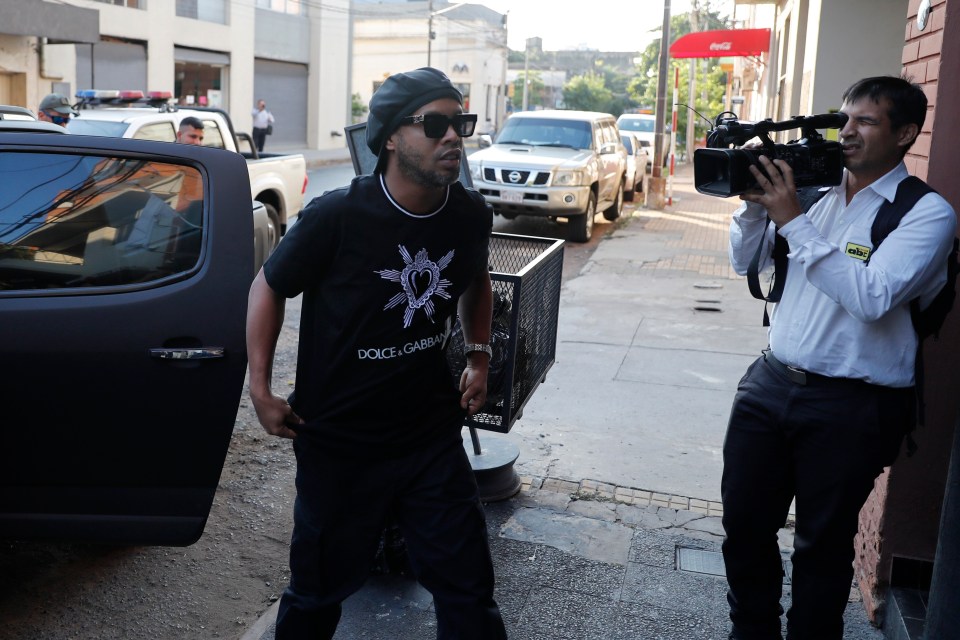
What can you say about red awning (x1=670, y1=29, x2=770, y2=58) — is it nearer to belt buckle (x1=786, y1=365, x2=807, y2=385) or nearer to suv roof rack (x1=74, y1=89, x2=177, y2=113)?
suv roof rack (x1=74, y1=89, x2=177, y2=113)

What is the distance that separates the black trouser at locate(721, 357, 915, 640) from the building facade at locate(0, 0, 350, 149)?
18.3 metres

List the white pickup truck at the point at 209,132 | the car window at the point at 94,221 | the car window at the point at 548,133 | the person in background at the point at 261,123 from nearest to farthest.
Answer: the car window at the point at 94,221 → the white pickup truck at the point at 209,132 → the car window at the point at 548,133 → the person in background at the point at 261,123

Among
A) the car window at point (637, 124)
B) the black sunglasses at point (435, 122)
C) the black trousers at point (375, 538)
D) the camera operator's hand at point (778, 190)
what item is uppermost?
the car window at point (637, 124)

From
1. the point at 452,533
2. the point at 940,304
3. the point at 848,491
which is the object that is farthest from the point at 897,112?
the point at 452,533

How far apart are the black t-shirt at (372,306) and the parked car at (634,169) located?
15864mm

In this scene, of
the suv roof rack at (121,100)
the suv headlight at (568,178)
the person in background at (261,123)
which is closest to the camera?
the suv roof rack at (121,100)

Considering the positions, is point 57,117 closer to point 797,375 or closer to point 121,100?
point 121,100

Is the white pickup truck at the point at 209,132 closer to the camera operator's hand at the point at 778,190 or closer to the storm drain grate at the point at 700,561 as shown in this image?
the storm drain grate at the point at 700,561

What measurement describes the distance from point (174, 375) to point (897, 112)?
7.60 ft

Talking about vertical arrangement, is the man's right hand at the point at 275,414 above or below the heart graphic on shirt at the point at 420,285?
below

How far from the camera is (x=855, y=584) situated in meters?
3.78

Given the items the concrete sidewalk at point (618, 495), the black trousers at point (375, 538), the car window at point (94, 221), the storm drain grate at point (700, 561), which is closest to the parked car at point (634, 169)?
the concrete sidewalk at point (618, 495)

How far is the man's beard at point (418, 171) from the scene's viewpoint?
2529mm

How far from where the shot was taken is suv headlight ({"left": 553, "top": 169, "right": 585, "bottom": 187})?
1340 cm
